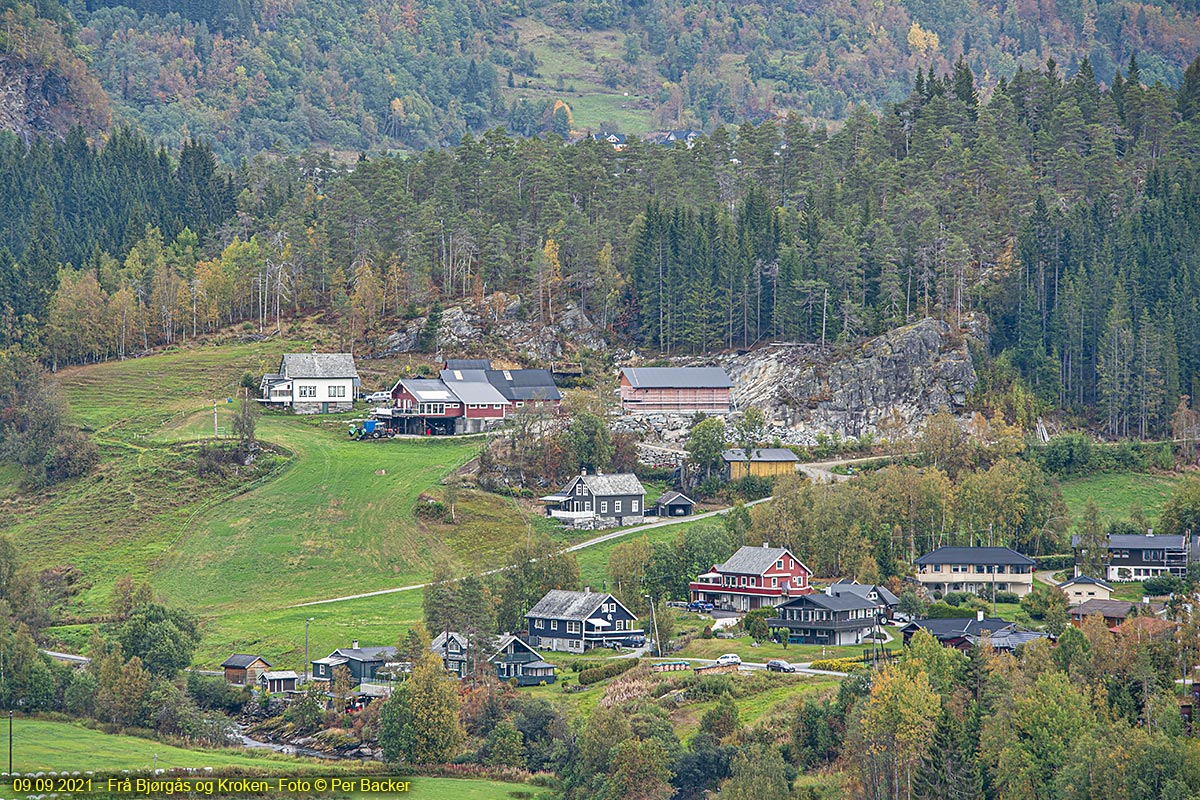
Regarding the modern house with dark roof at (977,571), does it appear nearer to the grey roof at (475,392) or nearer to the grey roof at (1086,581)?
the grey roof at (1086,581)

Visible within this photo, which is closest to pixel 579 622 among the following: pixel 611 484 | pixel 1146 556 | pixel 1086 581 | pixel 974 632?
pixel 974 632

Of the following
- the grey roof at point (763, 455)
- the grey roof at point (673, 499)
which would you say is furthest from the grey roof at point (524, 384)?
the grey roof at point (673, 499)

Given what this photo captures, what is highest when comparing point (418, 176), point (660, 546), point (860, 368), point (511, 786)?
point (418, 176)

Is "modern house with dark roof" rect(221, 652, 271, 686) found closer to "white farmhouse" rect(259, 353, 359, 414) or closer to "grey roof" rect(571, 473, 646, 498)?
"grey roof" rect(571, 473, 646, 498)

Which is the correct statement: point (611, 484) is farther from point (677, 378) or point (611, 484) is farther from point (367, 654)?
point (367, 654)

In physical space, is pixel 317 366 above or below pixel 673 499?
above

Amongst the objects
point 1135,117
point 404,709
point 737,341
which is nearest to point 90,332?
point 737,341

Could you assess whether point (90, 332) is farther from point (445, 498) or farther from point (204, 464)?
point (445, 498)

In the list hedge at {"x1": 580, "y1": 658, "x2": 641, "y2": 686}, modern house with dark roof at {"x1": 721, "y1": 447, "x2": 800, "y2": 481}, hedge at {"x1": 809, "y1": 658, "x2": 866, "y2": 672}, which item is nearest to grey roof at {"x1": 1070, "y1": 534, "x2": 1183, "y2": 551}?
hedge at {"x1": 809, "y1": 658, "x2": 866, "y2": 672}
